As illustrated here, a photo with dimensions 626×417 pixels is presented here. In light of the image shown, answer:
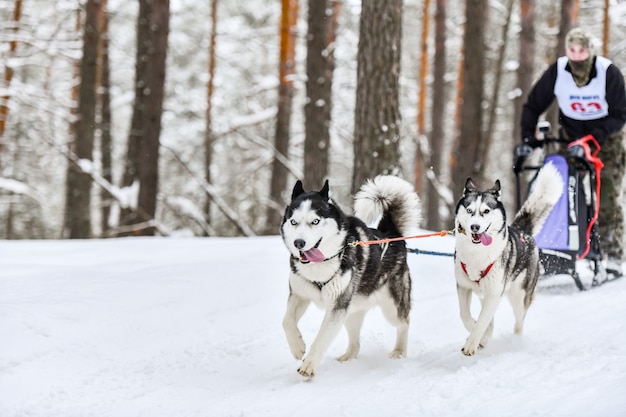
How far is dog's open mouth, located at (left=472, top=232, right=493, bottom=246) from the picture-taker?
3773 millimetres

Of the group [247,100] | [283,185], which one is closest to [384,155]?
[283,185]

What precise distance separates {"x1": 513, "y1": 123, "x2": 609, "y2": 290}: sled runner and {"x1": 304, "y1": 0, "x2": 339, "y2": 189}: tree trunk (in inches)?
172

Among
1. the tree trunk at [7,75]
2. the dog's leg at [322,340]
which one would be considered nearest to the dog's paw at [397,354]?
the dog's leg at [322,340]

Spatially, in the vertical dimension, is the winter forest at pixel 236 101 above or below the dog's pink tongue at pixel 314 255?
above

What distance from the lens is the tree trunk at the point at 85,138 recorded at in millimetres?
10578

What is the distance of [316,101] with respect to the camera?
Result: 968 cm

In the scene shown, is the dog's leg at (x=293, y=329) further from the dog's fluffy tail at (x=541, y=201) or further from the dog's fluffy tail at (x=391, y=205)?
the dog's fluffy tail at (x=541, y=201)

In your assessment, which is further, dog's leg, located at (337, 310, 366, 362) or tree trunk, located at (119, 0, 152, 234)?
tree trunk, located at (119, 0, 152, 234)

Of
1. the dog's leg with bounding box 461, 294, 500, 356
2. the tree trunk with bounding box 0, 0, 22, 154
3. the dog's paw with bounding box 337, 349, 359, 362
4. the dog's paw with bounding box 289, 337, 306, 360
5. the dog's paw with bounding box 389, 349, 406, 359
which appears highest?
the tree trunk with bounding box 0, 0, 22, 154

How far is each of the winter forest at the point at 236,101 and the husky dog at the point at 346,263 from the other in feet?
7.38

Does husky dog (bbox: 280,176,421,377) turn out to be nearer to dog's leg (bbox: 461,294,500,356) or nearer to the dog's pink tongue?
the dog's pink tongue

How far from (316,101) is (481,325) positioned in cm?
649

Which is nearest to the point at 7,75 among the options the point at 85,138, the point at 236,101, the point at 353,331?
the point at 85,138

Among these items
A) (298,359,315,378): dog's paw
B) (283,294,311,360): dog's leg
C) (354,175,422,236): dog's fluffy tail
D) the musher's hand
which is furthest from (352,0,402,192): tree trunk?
(298,359,315,378): dog's paw
